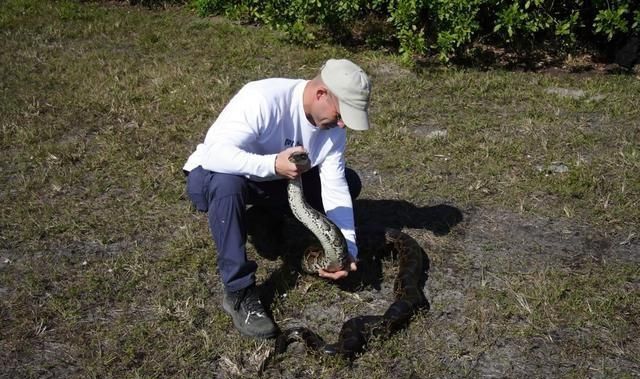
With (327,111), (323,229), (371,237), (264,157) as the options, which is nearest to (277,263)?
(371,237)

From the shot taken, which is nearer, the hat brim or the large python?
the hat brim

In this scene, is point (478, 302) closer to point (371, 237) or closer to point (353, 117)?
point (371, 237)

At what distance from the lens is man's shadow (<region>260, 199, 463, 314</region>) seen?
441 centimetres

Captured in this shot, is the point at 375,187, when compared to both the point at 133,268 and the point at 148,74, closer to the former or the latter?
the point at 133,268

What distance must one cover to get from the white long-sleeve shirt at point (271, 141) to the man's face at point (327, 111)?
0.22 m

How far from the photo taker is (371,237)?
4.70 metres

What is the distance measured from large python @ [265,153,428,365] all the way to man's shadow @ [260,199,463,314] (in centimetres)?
21

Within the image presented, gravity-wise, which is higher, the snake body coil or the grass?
the snake body coil

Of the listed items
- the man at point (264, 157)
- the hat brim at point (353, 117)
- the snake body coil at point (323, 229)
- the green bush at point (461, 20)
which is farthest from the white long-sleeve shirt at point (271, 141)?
the green bush at point (461, 20)

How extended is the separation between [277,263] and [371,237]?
2.24 feet

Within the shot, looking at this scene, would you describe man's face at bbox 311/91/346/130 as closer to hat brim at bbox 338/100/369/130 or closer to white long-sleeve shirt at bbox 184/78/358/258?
hat brim at bbox 338/100/369/130

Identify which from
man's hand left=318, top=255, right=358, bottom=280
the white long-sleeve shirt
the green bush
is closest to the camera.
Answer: the white long-sleeve shirt

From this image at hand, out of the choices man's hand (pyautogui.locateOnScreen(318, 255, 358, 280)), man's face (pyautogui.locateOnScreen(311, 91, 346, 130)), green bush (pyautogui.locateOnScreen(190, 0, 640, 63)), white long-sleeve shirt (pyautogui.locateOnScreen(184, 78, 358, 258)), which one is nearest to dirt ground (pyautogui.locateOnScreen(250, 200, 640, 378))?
man's hand (pyautogui.locateOnScreen(318, 255, 358, 280))

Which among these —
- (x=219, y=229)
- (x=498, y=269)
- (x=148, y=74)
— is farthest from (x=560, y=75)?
(x=219, y=229)
